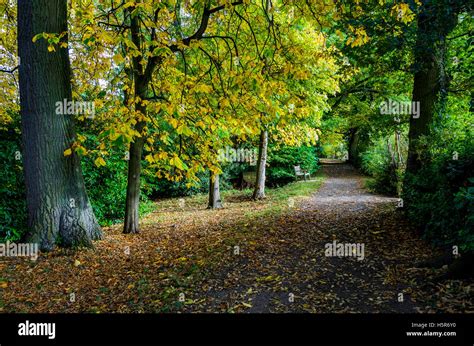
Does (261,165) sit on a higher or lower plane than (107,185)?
higher

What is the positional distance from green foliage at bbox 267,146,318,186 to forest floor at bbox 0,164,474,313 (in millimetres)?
12248

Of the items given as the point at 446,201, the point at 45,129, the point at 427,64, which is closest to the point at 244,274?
the point at 446,201

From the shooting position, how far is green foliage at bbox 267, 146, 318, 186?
68.1 feet

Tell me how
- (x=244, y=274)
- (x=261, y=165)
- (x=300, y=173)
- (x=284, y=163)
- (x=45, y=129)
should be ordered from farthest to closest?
1. (x=284, y=163)
2. (x=300, y=173)
3. (x=261, y=165)
4. (x=45, y=129)
5. (x=244, y=274)

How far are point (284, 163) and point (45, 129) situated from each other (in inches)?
643

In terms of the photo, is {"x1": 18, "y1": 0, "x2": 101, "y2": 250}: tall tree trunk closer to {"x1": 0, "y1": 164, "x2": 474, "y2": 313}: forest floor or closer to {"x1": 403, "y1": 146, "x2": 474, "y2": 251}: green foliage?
{"x1": 0, "y1": 164, "x2": 474, "y2": 313}: forest floor

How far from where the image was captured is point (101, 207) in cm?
1078

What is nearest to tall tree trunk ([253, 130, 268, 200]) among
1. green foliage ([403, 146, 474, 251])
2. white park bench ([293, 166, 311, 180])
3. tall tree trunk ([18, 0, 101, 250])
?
white park bench ([293, 166, 311, 180])

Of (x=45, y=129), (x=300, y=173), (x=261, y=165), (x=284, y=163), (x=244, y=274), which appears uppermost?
(x=45, y=129)

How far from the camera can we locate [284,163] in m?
21.0

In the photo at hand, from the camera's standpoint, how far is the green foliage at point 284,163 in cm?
2077

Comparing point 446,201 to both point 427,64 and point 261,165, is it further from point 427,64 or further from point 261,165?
point 261,165
